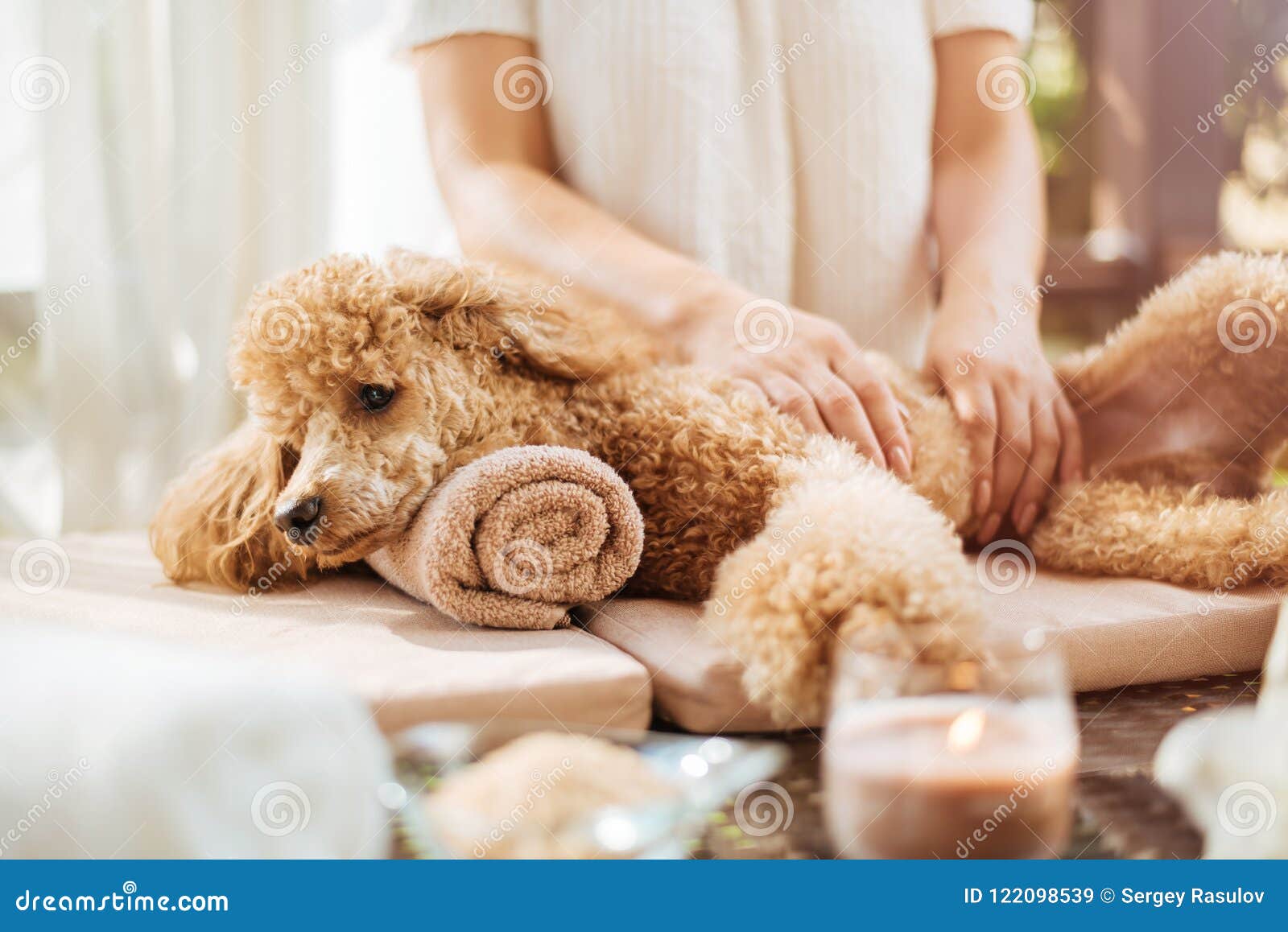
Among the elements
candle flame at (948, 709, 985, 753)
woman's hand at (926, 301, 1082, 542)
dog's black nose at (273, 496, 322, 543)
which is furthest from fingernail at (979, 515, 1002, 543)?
dog's black nose at (273, 496, 322, 543)

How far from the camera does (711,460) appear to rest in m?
0.96

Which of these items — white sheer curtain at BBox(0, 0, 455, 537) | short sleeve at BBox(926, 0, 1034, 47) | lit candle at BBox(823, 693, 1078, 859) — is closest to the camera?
lit candle at BBox(823, 693, 1078, 859)

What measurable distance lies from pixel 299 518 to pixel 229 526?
27 centimetres

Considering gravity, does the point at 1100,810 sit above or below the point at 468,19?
below

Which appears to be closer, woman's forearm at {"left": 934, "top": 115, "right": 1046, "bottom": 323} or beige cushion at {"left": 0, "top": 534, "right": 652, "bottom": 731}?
beige cushion at {"left": 0, "top": 534, "right": 652, "bottom": 731}

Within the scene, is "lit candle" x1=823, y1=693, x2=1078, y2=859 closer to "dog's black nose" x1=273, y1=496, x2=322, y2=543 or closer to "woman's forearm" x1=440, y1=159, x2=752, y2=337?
"dog's black nose" x1=273, y1=496, x2=322, y2=543

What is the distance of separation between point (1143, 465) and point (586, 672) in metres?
0.73

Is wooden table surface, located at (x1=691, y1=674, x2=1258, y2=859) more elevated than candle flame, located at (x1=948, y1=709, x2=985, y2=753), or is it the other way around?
candle flame, located at (x1=948, y1=709, x2=985, y2=753)

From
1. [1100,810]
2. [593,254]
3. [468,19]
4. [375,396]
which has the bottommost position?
[1100,810]

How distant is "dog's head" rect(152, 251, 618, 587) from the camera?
34.9 inches

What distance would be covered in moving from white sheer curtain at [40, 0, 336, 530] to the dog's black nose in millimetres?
918

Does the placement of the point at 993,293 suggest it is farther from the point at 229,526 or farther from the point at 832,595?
the point at 229,526

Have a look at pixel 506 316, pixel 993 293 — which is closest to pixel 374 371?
pixel 506 316

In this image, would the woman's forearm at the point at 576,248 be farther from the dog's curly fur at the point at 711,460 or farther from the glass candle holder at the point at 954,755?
the glass candle holder at the point at 954,755
